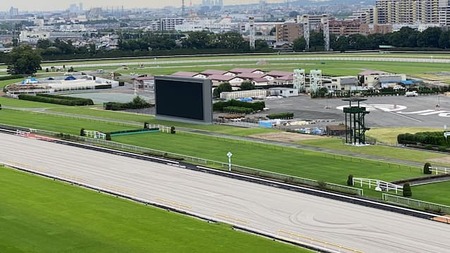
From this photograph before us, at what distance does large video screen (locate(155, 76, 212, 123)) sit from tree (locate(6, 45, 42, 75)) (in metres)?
57.6

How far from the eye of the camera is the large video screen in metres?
60.4

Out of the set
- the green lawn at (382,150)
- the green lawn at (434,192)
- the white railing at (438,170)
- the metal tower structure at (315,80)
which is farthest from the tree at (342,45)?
the green lawn at (434,192)

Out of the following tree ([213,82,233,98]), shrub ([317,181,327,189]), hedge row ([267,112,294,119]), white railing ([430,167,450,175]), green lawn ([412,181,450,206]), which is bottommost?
green lawn ([412,181,450,206])

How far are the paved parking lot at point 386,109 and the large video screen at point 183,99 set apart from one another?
895 centimetres

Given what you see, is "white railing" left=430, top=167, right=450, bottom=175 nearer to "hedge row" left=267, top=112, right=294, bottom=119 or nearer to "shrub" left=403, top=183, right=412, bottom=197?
"shrub" left=403, top=183, right=412, bottom=197

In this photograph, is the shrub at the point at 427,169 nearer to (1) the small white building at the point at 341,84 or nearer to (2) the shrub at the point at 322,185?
(2) the shrub at the point at 322,185

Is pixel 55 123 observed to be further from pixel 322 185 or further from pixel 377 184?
pixel 377 184

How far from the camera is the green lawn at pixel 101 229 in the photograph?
27797mm

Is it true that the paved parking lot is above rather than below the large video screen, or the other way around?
below

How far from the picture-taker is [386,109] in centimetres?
6994

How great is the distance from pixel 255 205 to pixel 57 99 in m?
54.1

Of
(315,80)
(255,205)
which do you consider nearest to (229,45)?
(315,80)

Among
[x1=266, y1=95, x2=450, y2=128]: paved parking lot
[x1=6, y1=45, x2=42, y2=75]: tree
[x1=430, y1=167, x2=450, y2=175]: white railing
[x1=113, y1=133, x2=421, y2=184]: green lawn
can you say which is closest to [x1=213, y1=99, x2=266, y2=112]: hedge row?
[x1=266, y1=95, x2=450, y2=128]: paved parking lot

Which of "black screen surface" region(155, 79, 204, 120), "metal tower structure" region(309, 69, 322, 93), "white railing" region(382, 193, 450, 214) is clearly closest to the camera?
"white railing" region(382, 193, 450, 214)
